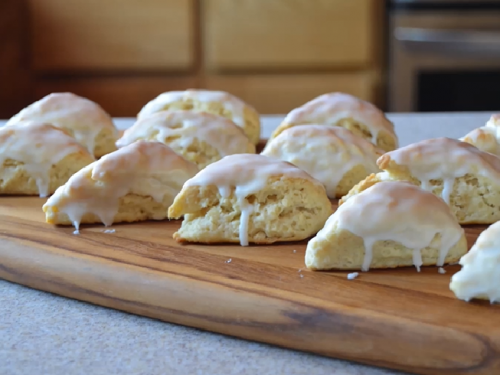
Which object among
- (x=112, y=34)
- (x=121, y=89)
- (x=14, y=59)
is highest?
(x=112, y=34)

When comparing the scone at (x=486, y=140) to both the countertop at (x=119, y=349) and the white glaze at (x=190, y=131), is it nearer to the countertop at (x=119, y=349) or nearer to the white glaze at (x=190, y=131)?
the white glaze at (x=190, y=131)

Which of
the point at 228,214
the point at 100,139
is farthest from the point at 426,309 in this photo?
the point at 100,139

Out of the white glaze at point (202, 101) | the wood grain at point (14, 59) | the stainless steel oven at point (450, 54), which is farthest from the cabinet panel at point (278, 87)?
the white glaze at point (202, 101)

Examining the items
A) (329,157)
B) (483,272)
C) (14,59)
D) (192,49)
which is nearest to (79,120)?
(329,157)

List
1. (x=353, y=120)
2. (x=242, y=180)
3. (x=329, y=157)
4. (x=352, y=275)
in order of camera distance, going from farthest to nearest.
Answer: (x=353, y=120)
(x=329, y=157)
(x=242, y=180)
(x=352, y=275)

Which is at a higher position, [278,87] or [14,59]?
[14,59]

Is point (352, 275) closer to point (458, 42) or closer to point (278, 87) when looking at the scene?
point (458, 42)

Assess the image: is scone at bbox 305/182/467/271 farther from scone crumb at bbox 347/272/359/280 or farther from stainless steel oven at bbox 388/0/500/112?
stainless steel oven at bbox 388/0/500/112
